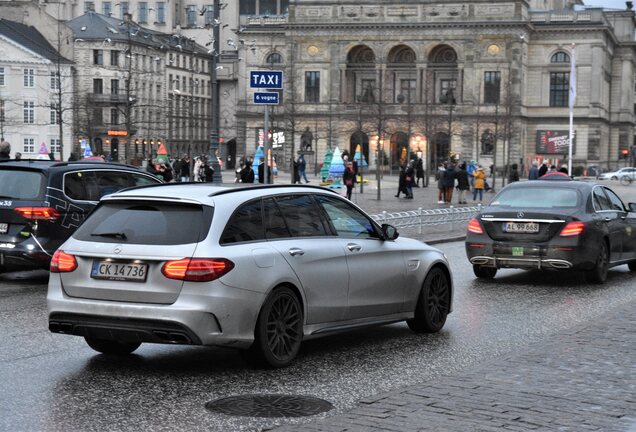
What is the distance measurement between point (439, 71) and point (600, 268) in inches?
3771

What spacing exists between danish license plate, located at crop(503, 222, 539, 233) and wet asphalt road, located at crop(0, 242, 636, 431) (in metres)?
2.63

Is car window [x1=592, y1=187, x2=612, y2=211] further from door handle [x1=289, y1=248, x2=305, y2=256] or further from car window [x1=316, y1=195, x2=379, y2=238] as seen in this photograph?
door handle [x1=289, y1=248, x2=305, y2=256]

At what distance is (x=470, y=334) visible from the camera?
1177 cm

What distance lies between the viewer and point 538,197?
17.5 metres

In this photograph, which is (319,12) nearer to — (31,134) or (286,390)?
(31,134)

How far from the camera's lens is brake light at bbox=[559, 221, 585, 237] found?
1653 centimetres

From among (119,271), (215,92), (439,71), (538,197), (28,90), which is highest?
(439,71)

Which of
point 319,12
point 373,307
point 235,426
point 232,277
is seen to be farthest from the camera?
point 319,12

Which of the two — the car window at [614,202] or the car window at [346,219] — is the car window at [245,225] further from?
the car window at [614,202]

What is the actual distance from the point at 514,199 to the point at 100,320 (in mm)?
9790

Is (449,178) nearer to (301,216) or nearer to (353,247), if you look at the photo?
(353,247)

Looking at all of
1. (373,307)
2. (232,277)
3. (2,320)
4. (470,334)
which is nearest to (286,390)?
(232,277)

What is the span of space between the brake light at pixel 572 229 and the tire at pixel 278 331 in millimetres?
7816

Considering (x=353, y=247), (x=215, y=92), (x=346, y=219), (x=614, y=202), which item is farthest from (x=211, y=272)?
(x=215, y=92)
